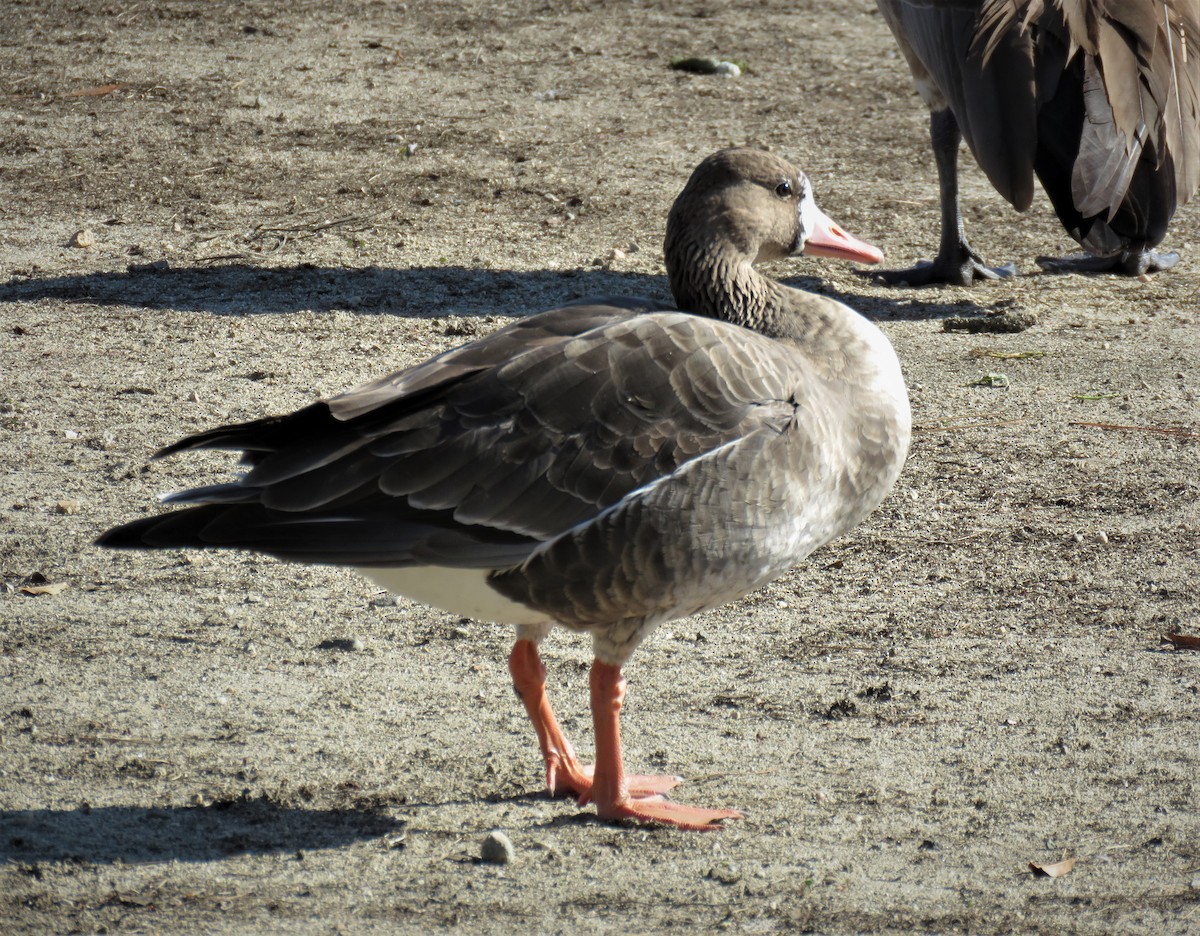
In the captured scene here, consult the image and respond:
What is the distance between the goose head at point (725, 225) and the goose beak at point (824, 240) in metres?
0.11

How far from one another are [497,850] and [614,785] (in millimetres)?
366

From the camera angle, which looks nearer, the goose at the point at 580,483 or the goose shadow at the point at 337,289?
the goose at the point at 580,483

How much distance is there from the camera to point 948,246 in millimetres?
7688

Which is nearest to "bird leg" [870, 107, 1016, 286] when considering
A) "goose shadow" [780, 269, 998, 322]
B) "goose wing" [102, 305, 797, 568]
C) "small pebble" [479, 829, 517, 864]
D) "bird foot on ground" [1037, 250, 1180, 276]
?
"goose shadow" [780, 269, 998, 322]

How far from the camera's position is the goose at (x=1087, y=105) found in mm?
6734

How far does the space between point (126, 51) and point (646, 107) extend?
13.7 feet

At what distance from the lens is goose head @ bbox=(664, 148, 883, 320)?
4055 millimetres

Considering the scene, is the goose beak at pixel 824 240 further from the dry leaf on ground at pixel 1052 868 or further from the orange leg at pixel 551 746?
the dry leaf on ground at pixel 1052 868

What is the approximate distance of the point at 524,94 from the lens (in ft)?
34.6

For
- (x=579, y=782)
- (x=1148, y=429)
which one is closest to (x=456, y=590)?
(x=579, y=782)

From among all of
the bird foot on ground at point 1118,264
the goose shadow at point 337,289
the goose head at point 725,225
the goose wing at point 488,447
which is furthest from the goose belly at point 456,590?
the bird foot on ground at point 1118,264

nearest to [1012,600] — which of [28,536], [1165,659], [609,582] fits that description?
[1165,659]

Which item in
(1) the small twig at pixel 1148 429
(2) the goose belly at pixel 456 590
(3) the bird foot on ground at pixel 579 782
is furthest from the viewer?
(1) the small twig at pixel 1148 429

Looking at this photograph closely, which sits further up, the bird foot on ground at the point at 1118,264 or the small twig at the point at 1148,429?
the bird foot on ground at the point at 1118,264
